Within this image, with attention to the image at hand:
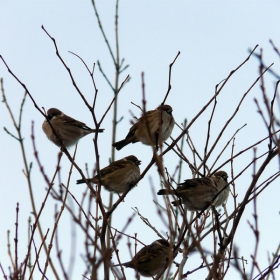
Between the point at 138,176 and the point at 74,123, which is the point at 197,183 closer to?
the point at 138,176

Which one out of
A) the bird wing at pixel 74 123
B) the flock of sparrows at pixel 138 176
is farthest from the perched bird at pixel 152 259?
the bird wing at pixel 74 123

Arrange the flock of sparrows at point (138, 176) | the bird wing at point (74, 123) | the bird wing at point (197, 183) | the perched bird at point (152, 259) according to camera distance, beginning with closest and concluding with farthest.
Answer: the bird wing at point (197, 183) < the flock of sparrows at point (138, 176) < the perched bird at point (152, 259) < the bird wing at point (74, 123)

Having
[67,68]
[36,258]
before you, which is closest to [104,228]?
[36,258]

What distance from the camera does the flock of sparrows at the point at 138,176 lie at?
596 cm

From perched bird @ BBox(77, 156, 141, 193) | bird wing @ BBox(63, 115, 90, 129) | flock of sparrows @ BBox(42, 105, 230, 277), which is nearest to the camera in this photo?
flock of sparrows @ BBox(42, 105, 230, 277)

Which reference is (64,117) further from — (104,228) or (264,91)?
(264,91)

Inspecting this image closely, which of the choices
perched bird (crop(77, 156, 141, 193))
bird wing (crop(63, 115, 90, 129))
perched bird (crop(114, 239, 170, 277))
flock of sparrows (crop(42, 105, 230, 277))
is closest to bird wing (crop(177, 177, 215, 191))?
flock of sparrows (crop(42, 105, 230, 277))

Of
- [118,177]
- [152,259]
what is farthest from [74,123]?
[152,259]

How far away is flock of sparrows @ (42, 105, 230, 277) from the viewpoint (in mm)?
5965

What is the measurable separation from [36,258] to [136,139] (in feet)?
12.0

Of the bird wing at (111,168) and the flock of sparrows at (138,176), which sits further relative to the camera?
the bird wing at (111,168)

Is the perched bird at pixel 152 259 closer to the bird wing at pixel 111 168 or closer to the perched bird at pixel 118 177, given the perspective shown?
the perched bird at pixel 118 177

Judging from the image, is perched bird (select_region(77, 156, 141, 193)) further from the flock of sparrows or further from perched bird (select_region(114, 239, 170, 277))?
perched bird (select_region(114, 239, 170, 277))

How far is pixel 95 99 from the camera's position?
4.23m
